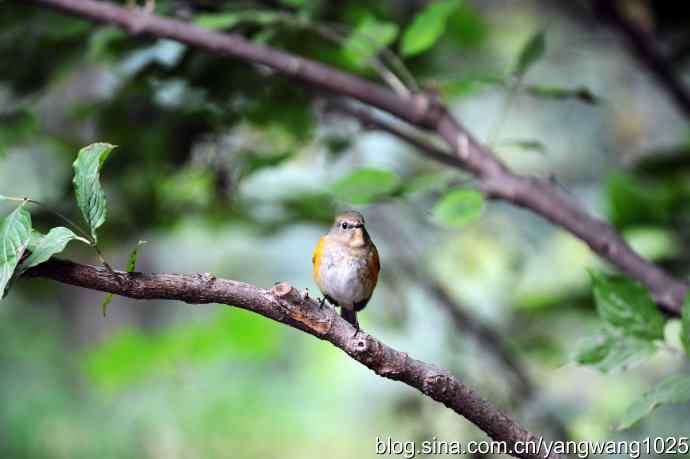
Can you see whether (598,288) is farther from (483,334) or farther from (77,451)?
(77,451)

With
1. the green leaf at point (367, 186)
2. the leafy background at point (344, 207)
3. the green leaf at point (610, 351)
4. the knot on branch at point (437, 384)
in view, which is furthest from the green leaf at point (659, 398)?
the green leaf at point (367, 186)

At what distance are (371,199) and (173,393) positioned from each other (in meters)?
2.11

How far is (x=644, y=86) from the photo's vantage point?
326 centimetres

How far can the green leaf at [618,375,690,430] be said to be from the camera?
100 cm

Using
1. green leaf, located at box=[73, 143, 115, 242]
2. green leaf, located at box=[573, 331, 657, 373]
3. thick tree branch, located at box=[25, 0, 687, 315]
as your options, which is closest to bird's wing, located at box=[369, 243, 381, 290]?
thick tree branch, located at box=[25, 0, 687, 315]

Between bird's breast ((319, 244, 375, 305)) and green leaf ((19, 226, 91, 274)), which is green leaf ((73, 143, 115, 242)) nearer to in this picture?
green leaf ((19, 226, 91, 274))

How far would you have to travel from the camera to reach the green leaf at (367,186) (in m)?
1.37

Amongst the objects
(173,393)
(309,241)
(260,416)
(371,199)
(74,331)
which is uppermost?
(74,331)

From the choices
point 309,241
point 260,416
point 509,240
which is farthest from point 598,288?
point 260,416

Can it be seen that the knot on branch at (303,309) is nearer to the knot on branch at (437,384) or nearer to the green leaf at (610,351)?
the knot on branch at (437,384)

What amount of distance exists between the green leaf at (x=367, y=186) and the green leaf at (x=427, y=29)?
25cm

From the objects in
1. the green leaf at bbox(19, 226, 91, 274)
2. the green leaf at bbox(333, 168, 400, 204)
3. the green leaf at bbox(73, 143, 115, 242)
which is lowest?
the green leaf at bbox(19, 226, 91, 274)

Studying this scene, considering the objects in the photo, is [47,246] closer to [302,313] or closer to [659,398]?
[302,313]

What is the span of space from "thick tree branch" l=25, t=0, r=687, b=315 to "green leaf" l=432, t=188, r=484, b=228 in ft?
0.31
